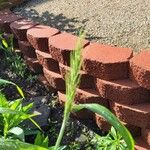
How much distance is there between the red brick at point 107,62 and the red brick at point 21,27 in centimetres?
89

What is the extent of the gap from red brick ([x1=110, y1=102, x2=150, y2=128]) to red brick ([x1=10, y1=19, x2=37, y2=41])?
1117 millimetres

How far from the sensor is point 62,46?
8.34ft

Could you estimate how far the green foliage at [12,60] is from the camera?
331cm

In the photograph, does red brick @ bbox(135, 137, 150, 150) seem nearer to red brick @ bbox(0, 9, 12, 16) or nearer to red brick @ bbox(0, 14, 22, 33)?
red brick @ bbox(0, 14, 22, 33)

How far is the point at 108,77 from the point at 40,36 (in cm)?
77

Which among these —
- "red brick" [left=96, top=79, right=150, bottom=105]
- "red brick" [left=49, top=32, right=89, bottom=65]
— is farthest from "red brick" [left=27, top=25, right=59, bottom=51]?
"red brick" [left=96, top=79, right=150, bottom=105]

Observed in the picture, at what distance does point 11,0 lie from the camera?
395 cm

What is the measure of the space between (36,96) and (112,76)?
970mm

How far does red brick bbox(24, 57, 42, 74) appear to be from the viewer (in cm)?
321

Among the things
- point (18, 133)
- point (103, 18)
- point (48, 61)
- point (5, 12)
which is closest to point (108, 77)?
point (18, 133)

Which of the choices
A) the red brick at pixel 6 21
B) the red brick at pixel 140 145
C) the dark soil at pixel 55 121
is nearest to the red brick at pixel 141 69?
the red brick at pixel 140 145

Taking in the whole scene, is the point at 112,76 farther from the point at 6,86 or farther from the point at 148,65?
the point at 6,86

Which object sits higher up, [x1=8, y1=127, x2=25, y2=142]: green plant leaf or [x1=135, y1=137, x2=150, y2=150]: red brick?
[x1=8, y1=127, x2=25, y2=142]: green plant leaf

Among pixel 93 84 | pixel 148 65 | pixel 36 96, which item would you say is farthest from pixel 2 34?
pixel 148 65
